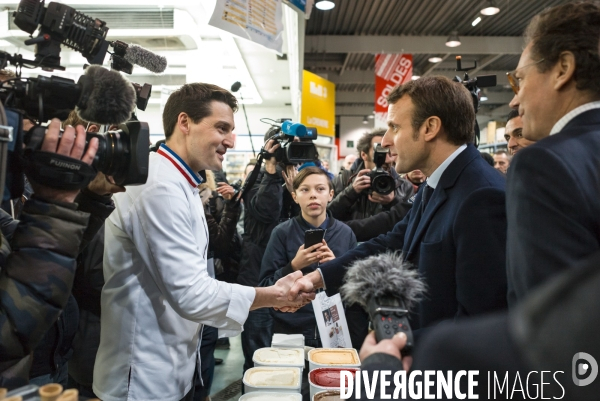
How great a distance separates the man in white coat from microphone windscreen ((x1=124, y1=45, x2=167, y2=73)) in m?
0.36

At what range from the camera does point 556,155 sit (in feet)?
2.53

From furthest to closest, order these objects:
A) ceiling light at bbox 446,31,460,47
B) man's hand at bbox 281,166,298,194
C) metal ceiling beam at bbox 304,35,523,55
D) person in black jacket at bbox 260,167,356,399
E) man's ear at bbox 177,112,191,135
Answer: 1. metal ceiling beam at bbox 304,35,523,55
2. ceiling light at bbox 446,31,460,47
3. man's hand at bbox 281,166,298,194
4. person in black jacket at bbox 260,167,356,399
5. man's ear at bbox 177,112,191,135

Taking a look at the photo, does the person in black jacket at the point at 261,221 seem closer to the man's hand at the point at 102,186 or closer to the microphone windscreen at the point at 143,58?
the microphone windscreen at the point at 143,58

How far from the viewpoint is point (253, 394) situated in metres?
1.36

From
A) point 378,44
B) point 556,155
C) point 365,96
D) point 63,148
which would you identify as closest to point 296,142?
point 63,148

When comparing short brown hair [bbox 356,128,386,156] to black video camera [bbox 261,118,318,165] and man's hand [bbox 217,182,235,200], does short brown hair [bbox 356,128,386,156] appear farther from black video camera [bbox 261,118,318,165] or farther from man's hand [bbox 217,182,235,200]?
man's hand [bbox 217,182,235,200]

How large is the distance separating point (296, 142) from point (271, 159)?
0.90ft

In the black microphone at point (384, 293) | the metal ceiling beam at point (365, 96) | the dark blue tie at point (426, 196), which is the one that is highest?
the metal ceiling beam at point (365, 96)

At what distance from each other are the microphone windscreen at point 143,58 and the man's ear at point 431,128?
3.45 feet

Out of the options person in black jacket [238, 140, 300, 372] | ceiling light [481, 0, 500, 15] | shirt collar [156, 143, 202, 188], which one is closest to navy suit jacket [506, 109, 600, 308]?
shirt collar [156, 143, 202, 188]

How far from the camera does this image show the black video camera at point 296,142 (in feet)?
9.19

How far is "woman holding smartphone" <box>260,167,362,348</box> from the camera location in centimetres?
215

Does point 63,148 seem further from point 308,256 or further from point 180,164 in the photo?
point 308,256

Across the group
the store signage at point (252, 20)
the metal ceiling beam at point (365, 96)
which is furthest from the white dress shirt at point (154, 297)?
the metal ceiling beam at point (365, 96)
